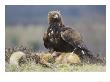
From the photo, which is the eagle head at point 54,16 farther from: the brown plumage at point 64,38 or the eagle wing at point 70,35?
the eagle wing at point 70,35

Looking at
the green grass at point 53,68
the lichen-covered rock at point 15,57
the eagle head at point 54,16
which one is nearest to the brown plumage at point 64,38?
the eagle head at point 54,16

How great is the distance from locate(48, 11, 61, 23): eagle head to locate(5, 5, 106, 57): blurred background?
3 cm

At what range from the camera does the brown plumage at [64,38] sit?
9.16 feet

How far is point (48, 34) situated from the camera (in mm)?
2799

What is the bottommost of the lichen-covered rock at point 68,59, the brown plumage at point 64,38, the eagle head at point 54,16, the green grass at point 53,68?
the green grass at point 53,68

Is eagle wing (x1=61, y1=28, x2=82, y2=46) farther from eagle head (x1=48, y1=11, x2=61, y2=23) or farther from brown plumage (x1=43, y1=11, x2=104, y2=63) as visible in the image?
eagle head (x1=48, y1=11, x2=61, y2=23)

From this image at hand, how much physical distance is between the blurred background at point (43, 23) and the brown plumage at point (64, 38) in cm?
4

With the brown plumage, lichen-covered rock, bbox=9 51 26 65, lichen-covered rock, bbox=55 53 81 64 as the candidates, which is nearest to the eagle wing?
the brown plumage

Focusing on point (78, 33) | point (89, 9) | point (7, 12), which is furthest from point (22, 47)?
point (89, 9)

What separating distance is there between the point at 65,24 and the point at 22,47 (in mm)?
422

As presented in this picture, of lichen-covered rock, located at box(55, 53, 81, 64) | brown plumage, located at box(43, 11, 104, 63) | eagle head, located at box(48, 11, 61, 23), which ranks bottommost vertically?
lichen-covered rock, located at box(55, 53, 81, 64)

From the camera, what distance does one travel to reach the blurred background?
2791mm

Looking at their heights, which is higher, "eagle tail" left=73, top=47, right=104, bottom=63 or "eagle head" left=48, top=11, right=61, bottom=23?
"eagle head" left=48, top=11, right=61, bottom=23
